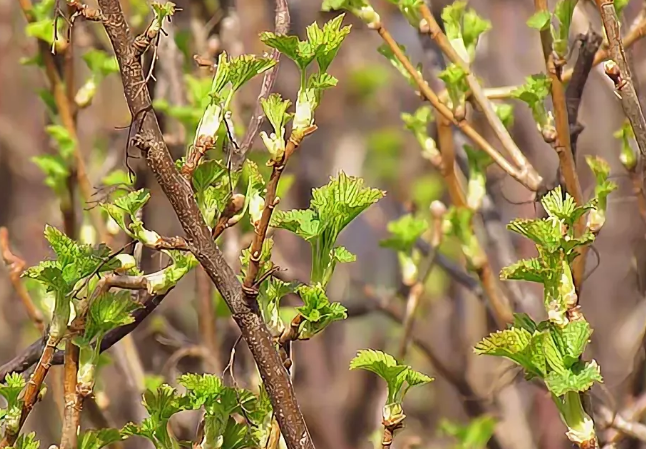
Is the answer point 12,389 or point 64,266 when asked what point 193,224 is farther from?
point 12,389

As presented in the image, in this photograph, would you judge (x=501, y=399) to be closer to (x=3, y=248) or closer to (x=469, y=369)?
(x=469, y=369)

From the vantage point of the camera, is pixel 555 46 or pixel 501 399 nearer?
pixel 555 46

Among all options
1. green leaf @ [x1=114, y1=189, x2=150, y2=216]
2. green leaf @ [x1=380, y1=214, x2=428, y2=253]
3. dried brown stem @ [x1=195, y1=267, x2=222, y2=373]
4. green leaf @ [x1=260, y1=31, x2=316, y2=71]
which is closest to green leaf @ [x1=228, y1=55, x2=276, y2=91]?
green leaf @ [x1=260, y1=31, x2=316, y2=71]

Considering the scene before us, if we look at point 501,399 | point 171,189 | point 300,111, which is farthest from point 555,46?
point 501,399

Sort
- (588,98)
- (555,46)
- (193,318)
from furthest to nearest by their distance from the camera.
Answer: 1. (588,98)
2. (193,318)
3. (555,46)

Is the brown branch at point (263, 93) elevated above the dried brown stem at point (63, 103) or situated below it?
below

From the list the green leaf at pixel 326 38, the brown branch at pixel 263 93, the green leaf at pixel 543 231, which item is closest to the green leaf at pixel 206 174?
the brown branch at pixel 263 93

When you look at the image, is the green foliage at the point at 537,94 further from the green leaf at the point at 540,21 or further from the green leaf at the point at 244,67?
the green leaf at the point at 244,67
